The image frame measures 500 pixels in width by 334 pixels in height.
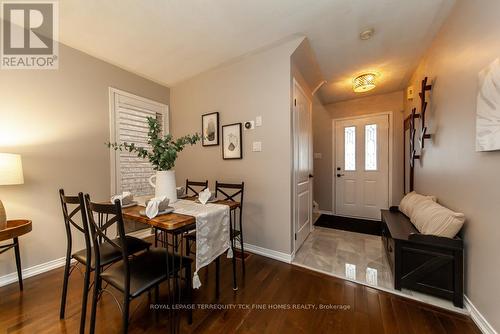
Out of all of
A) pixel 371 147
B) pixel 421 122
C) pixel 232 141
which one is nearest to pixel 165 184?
pixel 232 141

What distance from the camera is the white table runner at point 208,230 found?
4.28ft

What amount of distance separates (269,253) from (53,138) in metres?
2.81

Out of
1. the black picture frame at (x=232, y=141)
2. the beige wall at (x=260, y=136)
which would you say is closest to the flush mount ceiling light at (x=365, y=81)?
the beige wall at (x=260, y=136)

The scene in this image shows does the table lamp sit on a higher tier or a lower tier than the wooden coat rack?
lower

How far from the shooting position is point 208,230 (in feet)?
4.54

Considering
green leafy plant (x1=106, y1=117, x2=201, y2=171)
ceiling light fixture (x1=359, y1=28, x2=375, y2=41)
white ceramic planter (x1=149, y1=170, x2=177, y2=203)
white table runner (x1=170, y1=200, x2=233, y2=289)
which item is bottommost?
white table runner (x1=170, y1=200, x2=233, y2=289)

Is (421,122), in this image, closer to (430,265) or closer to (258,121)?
(430,265)

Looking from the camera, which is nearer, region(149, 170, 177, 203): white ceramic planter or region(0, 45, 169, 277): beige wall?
region(149, 170, 177, 203): white ceramic planter

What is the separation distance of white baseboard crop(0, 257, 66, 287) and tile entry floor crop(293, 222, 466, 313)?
2.68m

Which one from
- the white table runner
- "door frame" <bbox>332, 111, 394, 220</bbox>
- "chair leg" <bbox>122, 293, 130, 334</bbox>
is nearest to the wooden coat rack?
"door frame" <bbox>332, 111, 394, 220</bbox>

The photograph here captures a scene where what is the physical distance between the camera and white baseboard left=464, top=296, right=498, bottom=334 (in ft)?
4.02

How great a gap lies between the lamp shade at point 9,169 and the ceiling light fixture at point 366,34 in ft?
11.6

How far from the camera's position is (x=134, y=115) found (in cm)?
283

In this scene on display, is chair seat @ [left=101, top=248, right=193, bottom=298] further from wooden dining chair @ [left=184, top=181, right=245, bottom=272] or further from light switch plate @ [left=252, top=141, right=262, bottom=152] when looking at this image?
light switch plate @ [left=252, top=141, right=262, bottom=152]
